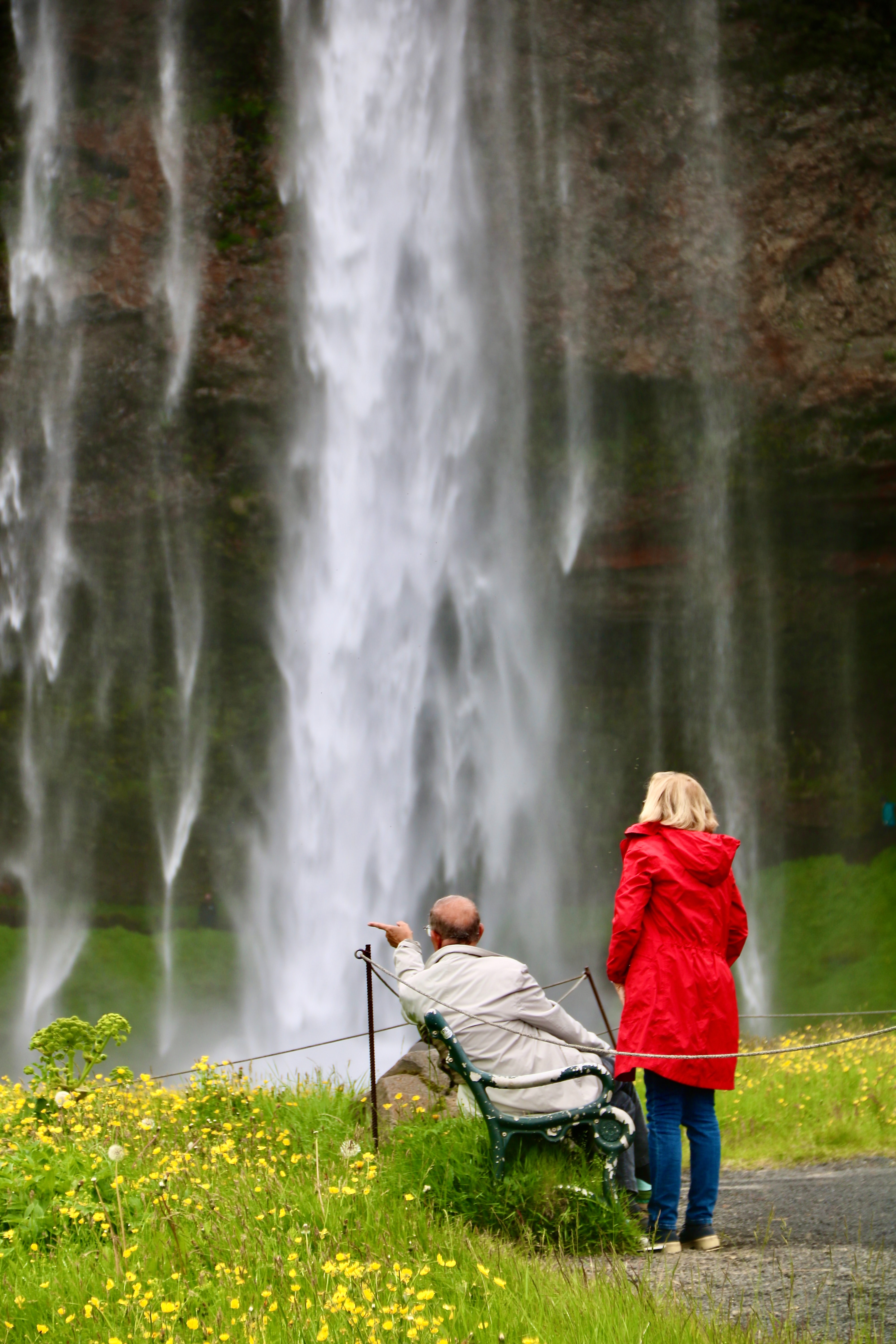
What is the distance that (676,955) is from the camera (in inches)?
154

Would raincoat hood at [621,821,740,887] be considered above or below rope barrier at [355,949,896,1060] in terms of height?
above

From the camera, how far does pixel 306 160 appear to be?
1944 cm

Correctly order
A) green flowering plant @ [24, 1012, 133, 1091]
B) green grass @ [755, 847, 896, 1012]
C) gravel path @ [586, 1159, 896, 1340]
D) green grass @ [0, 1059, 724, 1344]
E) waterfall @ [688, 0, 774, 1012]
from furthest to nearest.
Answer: waterfall @ [688, 0, 774, 1012], green grass @ [755, 847, 896, 1012], green flowering plant @ [24, 1012, 133, 1091], gravel path @ [586, 1159, 896, 1340], green grass @ [0, 1059, 724, 1344]

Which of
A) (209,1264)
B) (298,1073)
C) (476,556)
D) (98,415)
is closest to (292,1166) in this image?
(209,1264)

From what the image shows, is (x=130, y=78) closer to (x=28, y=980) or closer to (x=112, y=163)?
(x=112, y=163)

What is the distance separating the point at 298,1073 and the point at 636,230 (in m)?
16.6

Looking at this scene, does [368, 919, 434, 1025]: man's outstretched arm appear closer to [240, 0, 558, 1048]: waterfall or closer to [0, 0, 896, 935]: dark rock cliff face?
[240, 0, 558, 1048]: waterfall

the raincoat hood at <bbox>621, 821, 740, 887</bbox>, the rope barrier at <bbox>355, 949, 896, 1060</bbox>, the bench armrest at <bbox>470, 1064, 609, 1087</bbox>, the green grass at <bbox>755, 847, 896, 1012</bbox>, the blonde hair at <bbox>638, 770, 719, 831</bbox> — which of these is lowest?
the green grass at <bbox>755, 847, 896, 1012</bbox>

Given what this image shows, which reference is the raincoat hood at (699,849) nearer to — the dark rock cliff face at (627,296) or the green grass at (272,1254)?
the green grass at (272,1254)

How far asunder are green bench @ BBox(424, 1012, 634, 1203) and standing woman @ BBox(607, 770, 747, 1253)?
15cm

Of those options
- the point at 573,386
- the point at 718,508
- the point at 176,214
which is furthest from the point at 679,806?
the point at 176,214

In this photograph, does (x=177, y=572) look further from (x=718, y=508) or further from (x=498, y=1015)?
(x=498, y=1015)

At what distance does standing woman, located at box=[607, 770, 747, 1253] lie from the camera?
387 cm

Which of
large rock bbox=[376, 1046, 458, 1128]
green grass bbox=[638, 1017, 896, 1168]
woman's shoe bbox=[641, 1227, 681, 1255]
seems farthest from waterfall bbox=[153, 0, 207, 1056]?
woman's shoe bbox=[641, 1227, 681, 1255]
